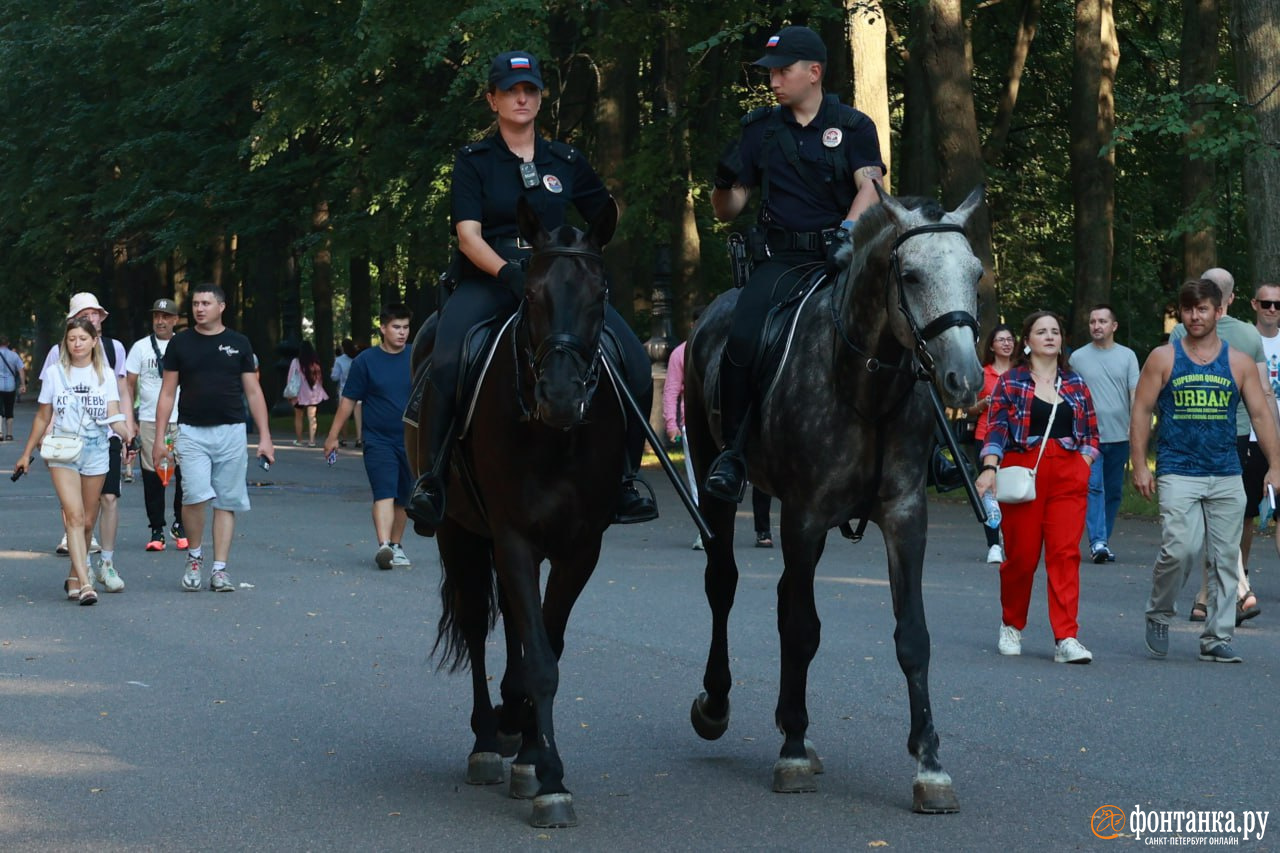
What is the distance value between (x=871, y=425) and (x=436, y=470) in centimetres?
171

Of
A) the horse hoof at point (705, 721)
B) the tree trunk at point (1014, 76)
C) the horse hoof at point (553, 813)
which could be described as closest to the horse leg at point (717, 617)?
the horse hoof at point (705, 721)

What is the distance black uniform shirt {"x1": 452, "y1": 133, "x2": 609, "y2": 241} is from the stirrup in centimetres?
116

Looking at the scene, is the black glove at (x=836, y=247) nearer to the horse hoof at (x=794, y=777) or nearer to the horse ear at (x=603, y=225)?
the horse ear at (x=603, y=225)

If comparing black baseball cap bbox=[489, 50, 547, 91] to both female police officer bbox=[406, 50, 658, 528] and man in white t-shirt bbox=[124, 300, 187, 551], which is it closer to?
female police officer bbox=[406, 50, 658, 528]

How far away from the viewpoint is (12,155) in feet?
148

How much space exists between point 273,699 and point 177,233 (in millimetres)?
30136

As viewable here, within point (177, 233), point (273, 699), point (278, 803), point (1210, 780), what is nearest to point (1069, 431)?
point (1210, 780)

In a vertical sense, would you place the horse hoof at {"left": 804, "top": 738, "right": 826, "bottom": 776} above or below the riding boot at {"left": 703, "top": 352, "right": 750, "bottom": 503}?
below

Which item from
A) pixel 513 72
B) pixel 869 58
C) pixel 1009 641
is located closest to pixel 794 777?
pixel 513 72

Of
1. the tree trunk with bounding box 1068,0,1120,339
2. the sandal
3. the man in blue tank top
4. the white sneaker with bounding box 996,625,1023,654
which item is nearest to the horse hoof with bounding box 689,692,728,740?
the white sneaker with bounding box 996,625,1023,654

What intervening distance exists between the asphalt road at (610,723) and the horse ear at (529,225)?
204 cm

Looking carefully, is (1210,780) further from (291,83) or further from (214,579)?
(291,83)

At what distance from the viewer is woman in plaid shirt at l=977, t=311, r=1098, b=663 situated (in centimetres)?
1101

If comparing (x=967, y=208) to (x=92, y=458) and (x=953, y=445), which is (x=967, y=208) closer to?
(x=953, y=445)
